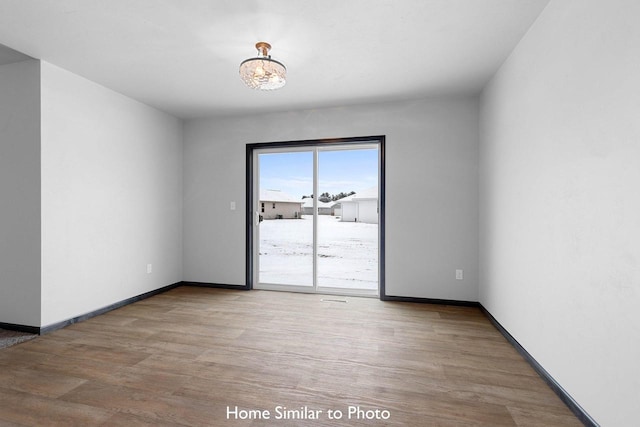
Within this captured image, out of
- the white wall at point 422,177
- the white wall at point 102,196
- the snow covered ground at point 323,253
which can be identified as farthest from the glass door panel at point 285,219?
the white wall at point 102,196

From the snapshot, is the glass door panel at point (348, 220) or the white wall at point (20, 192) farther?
the glass door panel at point (348, 220)

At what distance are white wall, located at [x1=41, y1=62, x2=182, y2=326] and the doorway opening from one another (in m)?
1.22

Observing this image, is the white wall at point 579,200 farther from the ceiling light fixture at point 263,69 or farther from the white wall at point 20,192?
the white wall at point 20,192

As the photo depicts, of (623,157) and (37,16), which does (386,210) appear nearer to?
(623,157)

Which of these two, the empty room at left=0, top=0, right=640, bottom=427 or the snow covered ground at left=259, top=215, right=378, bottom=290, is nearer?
the empty room at left=0, top=0, right=640, bottom=427

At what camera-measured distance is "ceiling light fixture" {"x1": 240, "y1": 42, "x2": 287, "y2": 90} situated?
7.91ft

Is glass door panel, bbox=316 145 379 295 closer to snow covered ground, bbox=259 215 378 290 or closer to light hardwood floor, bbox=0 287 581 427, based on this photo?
snow covered ground, bbox=259 215 378 290

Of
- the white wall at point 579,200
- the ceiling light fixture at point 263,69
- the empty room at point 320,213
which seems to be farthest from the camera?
the ceiling light fixture at point 263,69

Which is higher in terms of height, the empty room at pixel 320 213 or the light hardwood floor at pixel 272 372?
the empty room at pixel 320 213

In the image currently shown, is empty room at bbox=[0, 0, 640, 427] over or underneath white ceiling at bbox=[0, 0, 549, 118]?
underneath

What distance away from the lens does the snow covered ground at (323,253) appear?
4.10m

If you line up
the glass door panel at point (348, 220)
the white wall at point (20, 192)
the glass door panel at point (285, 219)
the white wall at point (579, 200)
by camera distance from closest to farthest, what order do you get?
1. the white wall at point (579, 200)
2. the white wall at point (20, 192)
3. the glass door panel at point (348, 220)
4. the glass door panel at point (285, 219)

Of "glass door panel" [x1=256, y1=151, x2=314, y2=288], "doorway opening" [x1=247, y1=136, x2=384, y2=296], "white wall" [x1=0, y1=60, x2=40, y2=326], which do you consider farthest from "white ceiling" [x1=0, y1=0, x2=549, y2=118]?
"glass door panel" [x1=256, y1=151, x2=314, y2=288]

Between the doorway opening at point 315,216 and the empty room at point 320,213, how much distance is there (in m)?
0.03
